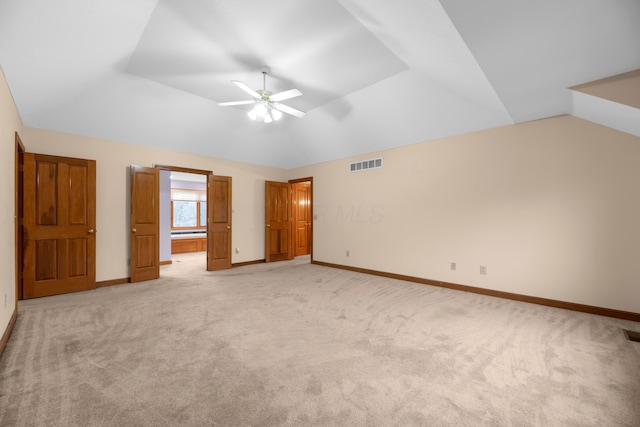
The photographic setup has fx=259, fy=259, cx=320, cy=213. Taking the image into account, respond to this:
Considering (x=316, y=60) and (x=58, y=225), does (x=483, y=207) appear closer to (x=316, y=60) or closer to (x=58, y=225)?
(x=316, y=60)

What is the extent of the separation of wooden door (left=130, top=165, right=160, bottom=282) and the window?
14.7 feet

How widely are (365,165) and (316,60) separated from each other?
8.86 ft

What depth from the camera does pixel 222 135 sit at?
5570mm

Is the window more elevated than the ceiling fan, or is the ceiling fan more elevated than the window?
the ceiling fan

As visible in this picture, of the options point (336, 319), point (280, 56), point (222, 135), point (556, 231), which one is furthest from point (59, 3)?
point (556, 231)

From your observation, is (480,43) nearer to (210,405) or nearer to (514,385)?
(514,385)

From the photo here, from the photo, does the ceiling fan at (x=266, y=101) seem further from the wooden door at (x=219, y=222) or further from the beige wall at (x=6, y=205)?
the wooden door at (x=219, y=222)

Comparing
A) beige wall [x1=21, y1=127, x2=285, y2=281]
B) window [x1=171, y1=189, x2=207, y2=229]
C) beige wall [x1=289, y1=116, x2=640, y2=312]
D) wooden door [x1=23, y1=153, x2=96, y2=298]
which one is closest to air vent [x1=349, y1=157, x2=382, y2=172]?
beige wall [x1=289, y1=116, x2=640, y2=312]

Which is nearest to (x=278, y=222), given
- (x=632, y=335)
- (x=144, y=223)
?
(x=144, y=223)

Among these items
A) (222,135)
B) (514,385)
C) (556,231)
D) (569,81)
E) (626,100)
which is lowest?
(514,385)

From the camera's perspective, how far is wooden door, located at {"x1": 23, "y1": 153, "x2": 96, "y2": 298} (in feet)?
12.3

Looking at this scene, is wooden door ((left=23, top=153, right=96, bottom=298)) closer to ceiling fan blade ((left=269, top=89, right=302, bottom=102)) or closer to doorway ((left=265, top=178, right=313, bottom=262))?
ceiling fan blade ((left=269, top=89, right=302, bottom=102))

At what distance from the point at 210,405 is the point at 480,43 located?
3336 millimetres

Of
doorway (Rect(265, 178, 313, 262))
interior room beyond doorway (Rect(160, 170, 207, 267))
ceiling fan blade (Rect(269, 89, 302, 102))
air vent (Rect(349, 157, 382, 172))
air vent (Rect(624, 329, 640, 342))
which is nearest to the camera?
air vent (Rect(624, 329, 640, 342))
